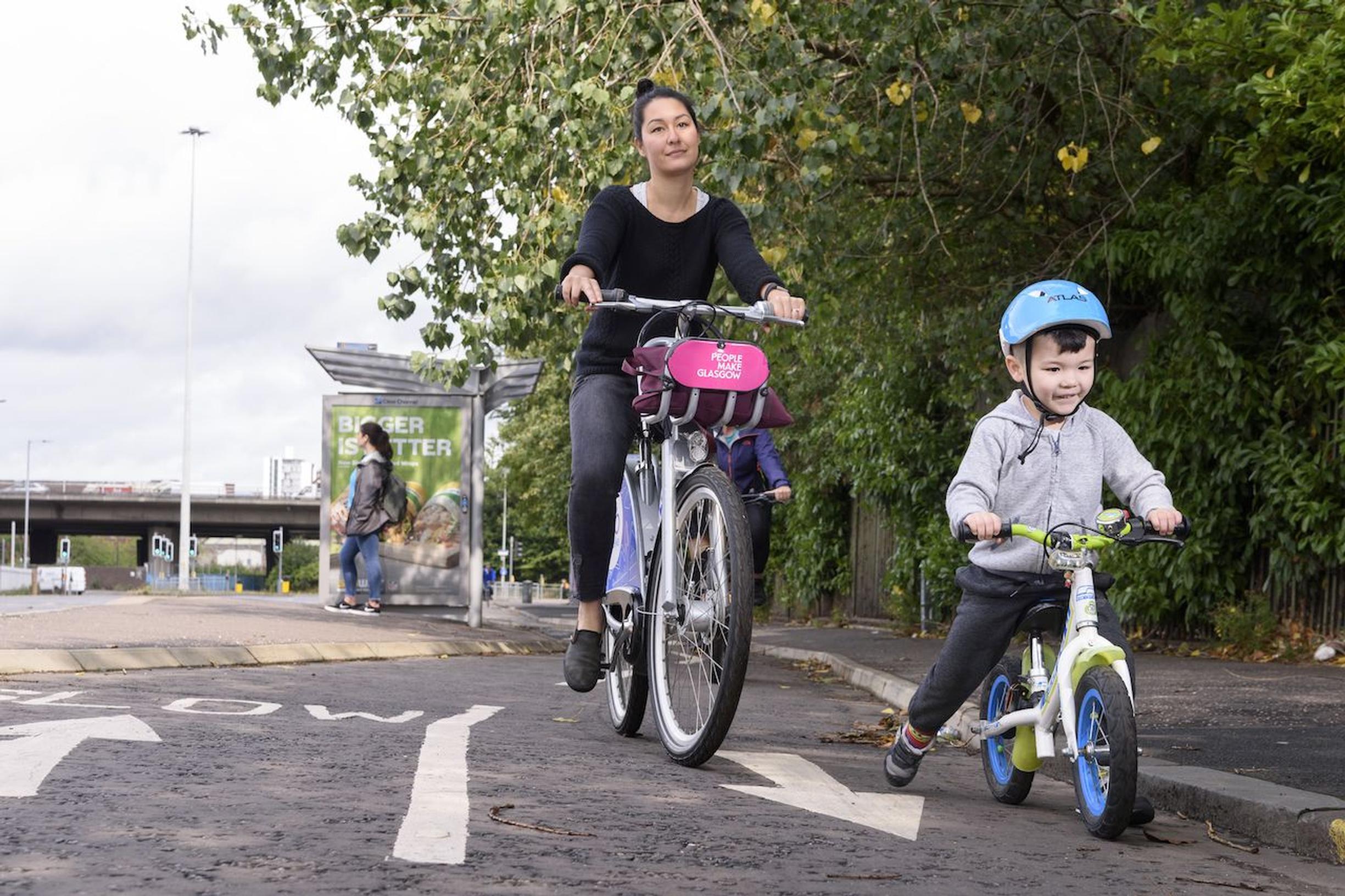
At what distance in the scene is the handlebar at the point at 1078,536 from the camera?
13.7ft

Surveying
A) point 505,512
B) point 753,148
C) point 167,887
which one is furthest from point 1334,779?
point 505,512

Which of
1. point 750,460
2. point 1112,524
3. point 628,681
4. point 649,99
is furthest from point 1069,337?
point 750,460

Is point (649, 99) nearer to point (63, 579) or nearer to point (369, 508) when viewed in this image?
point (369, 508)

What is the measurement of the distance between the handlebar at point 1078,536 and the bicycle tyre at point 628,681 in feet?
5.23

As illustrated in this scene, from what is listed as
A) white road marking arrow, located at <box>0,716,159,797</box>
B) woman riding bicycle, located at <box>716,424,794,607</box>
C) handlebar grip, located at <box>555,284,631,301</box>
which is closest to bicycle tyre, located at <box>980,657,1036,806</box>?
handlebar grip, located at <box>555,284,631,301</box>

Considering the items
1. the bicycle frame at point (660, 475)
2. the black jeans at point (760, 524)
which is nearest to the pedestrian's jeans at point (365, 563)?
the black jeans at point (760, 524)

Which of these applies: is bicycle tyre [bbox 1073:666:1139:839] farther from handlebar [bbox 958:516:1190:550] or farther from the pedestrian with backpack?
the pedestrian with backpack

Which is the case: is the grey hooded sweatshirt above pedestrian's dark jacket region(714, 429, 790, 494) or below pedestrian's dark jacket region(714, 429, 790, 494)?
below

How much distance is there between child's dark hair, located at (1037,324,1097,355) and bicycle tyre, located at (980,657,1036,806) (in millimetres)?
994

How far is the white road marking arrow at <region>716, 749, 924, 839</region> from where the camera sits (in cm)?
408

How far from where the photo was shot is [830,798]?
4.40 meters

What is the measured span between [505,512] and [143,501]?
71.5ft

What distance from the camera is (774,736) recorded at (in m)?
6.34

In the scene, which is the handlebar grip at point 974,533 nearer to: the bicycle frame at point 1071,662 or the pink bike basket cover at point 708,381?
the bicycle frame at point 1071,662
